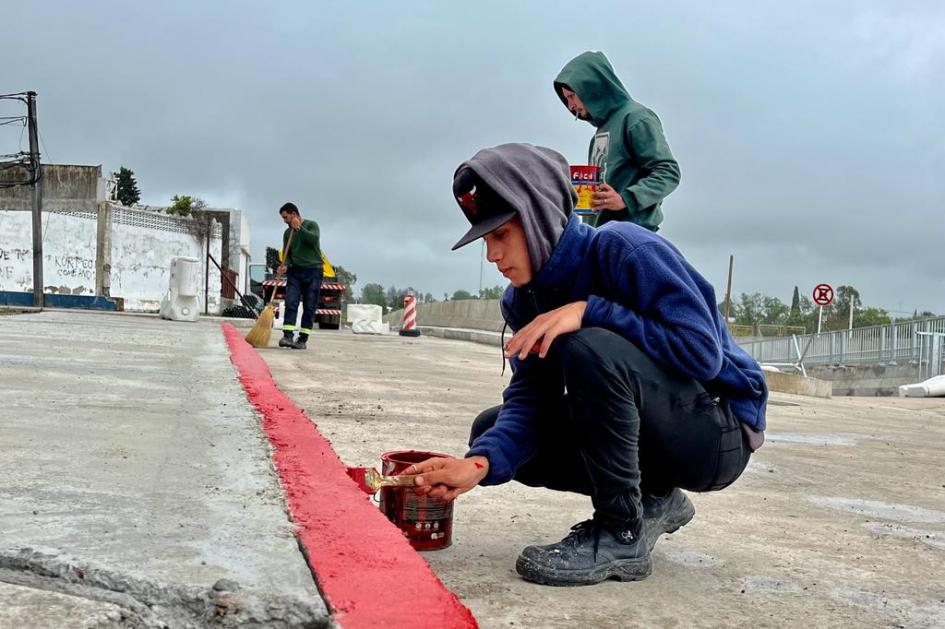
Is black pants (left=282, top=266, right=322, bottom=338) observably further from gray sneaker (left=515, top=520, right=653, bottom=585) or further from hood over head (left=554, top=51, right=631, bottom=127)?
gray sneaker (left=515, top=520, right=653, bottom=585)

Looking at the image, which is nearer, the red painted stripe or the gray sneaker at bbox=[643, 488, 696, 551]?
the red painted stripe

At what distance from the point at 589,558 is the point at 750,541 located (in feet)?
2.23

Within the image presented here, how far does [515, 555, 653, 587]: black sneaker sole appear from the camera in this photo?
6.27ft

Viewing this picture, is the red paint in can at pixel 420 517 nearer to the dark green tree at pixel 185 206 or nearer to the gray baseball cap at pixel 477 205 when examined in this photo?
the gray baseball cap at pixel 477 205

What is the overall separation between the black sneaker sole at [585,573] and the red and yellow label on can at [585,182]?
1622mm

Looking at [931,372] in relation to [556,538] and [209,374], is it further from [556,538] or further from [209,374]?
[556,538]

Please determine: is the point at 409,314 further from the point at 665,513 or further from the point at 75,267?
the point at 665,513

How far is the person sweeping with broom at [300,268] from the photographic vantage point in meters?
10.2

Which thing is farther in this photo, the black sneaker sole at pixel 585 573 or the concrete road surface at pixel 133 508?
the black sneaker sole at pixel 585 573

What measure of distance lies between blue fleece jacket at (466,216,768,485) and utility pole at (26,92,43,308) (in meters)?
25.3

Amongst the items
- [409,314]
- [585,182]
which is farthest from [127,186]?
[585,182]

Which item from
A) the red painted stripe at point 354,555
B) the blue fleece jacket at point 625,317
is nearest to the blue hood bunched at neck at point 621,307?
the blue fleece jacket at point 625,317

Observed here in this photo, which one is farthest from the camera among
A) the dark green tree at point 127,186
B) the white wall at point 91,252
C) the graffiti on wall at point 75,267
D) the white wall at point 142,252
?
the dark green tree at point 127,186

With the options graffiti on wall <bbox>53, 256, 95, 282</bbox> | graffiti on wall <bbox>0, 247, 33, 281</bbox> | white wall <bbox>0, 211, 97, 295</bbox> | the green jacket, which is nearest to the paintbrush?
the green jacket
